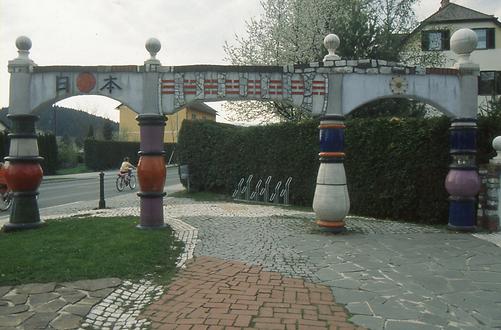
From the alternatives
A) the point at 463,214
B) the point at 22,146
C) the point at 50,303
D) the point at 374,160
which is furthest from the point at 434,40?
the point at 50,303

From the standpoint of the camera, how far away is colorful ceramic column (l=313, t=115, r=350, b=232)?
7.03 m

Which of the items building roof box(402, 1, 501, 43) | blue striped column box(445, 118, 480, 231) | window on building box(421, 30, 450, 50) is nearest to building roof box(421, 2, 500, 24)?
building roof box(402, 1, 501, 43)

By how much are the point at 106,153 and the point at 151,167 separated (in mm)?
32220

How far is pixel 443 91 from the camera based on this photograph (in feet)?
24.2

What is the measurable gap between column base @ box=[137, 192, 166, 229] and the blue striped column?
4.97 m

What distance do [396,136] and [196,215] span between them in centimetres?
472

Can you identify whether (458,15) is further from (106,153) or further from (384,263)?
(106,153)

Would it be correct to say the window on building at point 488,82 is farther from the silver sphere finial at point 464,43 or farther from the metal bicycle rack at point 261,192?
the silver sphere finial at point 464,43

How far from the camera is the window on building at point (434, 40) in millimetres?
20516

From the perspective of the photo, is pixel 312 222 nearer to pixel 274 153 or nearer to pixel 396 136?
pixel 396 136

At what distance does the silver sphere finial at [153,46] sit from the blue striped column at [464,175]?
5.18 m

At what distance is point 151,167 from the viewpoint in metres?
7.00

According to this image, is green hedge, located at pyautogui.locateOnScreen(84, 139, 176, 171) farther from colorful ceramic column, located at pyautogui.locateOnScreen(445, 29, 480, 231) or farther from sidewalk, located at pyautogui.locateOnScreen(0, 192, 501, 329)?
colorful ceramic column, located at pyautogui.locateOnScreen(445, 29, 480, 231)

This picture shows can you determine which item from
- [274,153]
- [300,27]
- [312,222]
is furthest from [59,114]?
[312,222]
